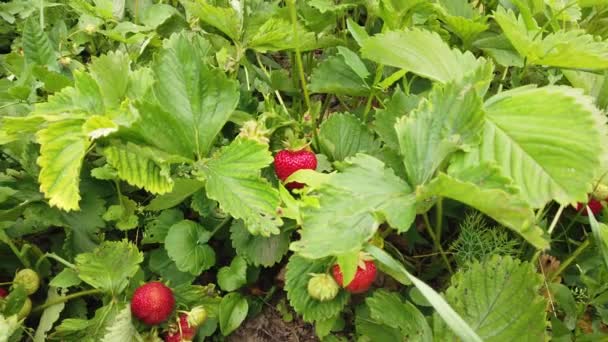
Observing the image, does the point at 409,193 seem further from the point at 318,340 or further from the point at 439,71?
the point at 318,340

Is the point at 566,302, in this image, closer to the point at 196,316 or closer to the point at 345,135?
the point at 345,135

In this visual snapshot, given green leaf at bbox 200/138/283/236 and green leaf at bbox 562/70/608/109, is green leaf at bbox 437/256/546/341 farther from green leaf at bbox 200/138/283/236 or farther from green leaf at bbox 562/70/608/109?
green leaf at bbox 562/70/608/109

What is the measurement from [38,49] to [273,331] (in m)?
0.91

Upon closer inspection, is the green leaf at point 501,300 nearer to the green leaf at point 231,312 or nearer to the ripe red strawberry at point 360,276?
the ripe red strawberry at point 360,276

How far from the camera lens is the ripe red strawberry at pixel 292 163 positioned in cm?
107

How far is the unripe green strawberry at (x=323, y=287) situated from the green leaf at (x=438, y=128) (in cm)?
26

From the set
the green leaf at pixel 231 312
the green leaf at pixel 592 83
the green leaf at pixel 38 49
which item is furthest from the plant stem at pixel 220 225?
the green leaf at pixel 592 83

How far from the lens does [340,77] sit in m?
1.29

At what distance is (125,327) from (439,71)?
2.42 feet

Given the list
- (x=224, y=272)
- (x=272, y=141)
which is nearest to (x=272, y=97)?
(x=272, y=141)

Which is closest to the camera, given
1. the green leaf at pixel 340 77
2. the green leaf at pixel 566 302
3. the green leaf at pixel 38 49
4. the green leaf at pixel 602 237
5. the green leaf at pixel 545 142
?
the green leaf at pixel 545 142

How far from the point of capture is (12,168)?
1.27 metres

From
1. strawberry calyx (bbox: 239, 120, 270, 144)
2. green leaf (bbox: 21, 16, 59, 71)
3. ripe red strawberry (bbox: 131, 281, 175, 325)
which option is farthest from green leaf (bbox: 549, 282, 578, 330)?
green leaf (bbox: 21, 16, 59, 71)

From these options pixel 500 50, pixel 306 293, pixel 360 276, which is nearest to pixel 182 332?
pixel 306 293
